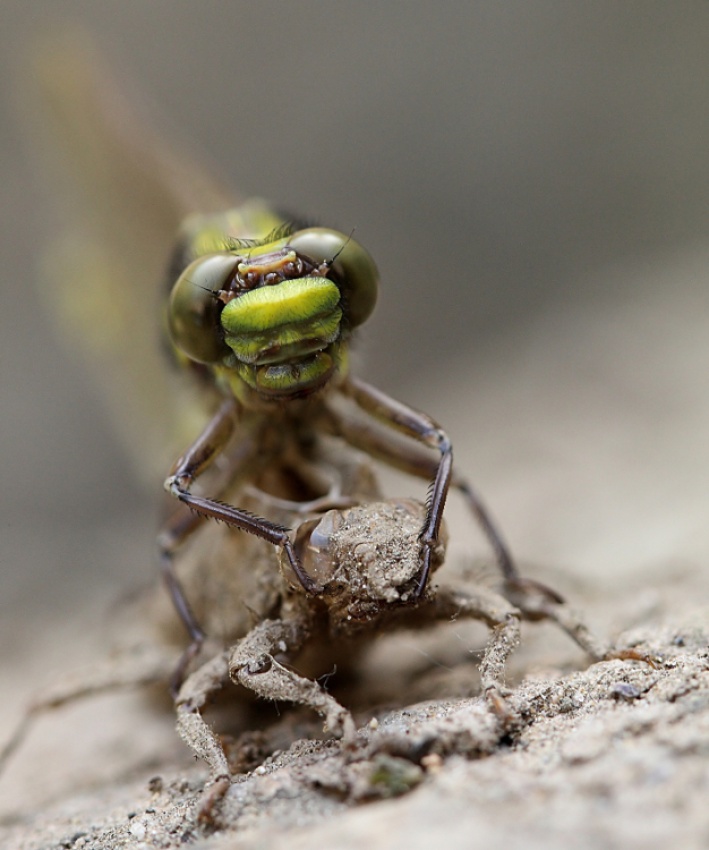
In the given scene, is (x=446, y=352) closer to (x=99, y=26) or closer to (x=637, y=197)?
(x=637, y=197)

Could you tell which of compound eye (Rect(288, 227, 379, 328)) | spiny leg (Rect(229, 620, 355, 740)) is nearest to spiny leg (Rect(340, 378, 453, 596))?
compound eye (Rect(288, 227, 379, 328))

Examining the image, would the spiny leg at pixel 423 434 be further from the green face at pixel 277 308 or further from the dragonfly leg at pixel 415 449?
the green face at pixel 277 308

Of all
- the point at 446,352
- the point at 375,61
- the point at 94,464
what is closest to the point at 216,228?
the point at 94,464

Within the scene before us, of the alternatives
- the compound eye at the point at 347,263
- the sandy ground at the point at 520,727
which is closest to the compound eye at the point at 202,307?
the compound eye at the point at 347,263

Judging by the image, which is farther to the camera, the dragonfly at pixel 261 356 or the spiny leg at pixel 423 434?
the dragonfly at pixel 261 356

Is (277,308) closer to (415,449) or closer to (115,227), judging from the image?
(415,449)

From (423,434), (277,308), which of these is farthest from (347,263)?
(423,434)
